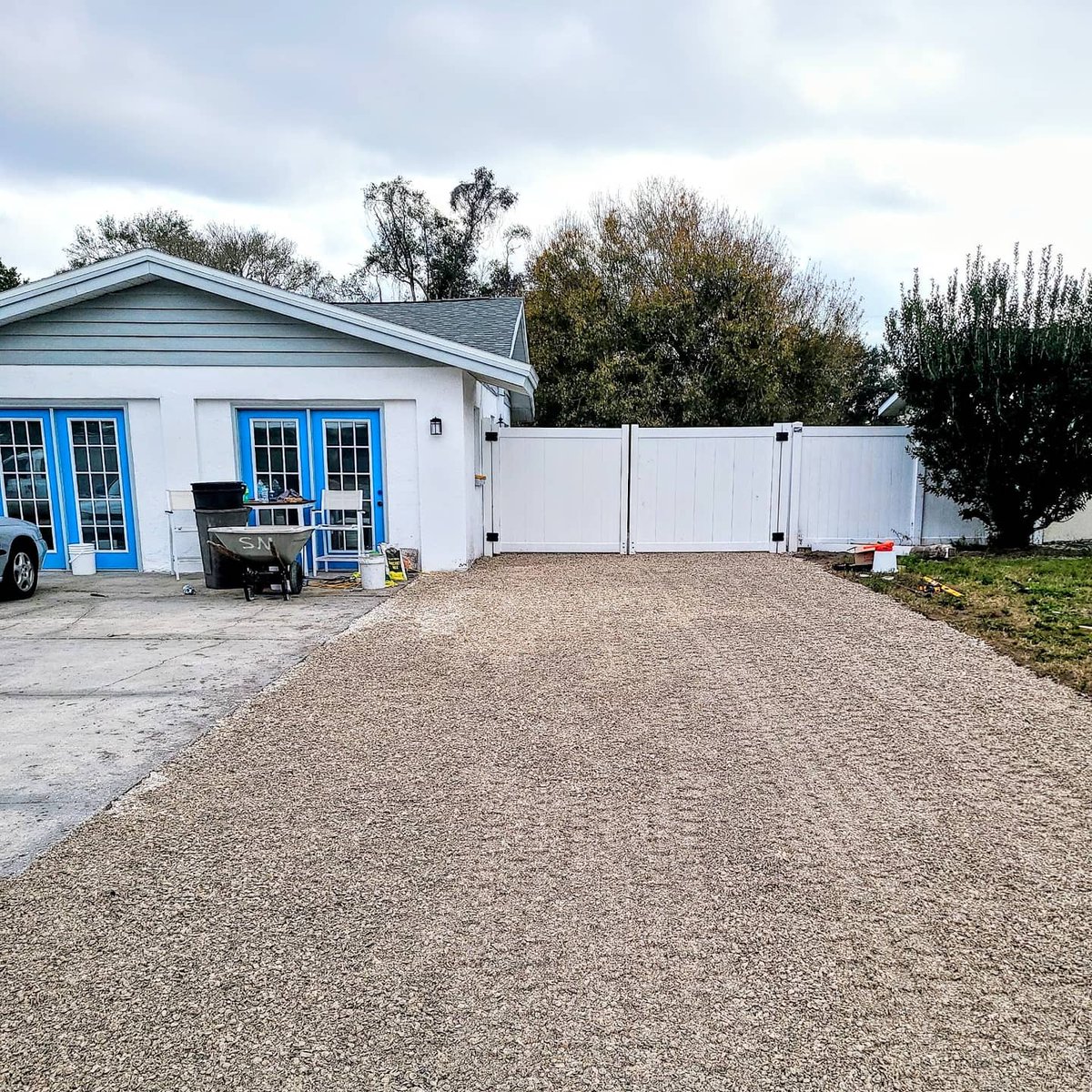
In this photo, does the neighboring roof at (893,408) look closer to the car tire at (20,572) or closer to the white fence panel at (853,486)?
the white fence panel at (853,486)

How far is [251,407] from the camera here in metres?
10.2

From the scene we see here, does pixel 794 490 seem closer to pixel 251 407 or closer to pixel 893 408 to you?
pixel 893 408

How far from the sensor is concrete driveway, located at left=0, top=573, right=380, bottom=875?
3641 millimetres

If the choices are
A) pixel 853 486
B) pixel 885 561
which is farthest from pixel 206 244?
pixel 885 561

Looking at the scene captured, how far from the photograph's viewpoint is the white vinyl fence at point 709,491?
11.8 m

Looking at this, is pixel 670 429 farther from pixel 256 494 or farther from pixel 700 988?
pixel 700 988

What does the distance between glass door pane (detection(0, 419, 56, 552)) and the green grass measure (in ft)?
35.8

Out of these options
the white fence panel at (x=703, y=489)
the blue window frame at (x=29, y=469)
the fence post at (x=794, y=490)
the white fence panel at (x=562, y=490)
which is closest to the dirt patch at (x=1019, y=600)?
the fence post at (x=794, y=490)

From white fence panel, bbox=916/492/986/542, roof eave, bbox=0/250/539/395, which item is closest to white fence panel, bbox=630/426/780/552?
white fence panel, bbox=916/492/986/542

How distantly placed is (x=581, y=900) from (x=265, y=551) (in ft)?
21.3

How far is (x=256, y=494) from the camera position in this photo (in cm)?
1017

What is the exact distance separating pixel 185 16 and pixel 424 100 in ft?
16.1

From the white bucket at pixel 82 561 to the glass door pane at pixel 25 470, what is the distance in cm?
51

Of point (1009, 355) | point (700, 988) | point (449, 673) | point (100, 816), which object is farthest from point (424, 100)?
point (700, 988)
